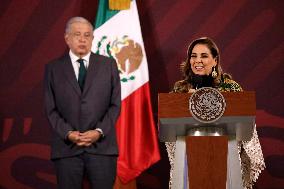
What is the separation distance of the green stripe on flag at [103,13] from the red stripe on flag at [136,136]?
0.62 meters

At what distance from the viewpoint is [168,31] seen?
4.38 m

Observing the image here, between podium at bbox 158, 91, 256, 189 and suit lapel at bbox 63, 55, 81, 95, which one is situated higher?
suit lapel at bbox 63, 55, 81, 95

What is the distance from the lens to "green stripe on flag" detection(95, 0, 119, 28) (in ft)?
13.1

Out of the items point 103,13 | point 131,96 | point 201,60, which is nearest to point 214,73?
point 201,60

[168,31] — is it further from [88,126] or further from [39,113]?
[88,126]

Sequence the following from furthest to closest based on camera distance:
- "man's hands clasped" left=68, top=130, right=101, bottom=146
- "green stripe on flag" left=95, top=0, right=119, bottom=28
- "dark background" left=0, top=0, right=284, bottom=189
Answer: "dark background" left=0, top=0, right=284, bottom=189, "green stripe on flag" left=95, top=0, right=119, bottom=28, "man's hands clasped" left=68, top=130, right=101, bottom=146

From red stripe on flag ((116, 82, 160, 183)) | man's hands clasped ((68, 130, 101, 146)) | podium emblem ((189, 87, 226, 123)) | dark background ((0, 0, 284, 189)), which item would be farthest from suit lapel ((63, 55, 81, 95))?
dark background ((0, 0, 284, 189))

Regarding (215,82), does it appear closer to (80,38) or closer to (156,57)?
(80,38)

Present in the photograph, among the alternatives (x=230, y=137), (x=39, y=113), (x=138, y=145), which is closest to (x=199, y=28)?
(x=138, y=145)

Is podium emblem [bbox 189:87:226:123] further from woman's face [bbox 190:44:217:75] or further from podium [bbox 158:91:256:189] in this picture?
woman's face [bbox 190:44:217:75]

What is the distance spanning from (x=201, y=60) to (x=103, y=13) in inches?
43.2

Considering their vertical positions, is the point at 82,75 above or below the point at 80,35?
below

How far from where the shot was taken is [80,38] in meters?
3.01

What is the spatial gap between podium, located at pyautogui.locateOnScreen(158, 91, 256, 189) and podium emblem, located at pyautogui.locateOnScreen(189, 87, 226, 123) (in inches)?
0.8
